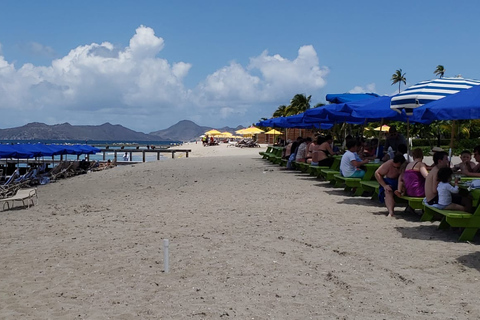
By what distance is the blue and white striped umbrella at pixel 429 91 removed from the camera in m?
7.89

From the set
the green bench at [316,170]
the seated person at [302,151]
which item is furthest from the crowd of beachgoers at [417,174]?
the seated person at [302,151]

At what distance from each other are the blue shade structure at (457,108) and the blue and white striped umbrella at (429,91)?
4.38 feet

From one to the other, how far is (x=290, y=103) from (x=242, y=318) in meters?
71.3

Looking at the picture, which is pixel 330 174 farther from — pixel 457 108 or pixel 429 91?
pixel 457 108

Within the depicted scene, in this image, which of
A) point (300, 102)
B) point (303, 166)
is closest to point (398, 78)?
point (300, 102)

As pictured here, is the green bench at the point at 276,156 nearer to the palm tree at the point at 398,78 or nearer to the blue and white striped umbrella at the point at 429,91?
the blue and white striped umbrella at the point at 429,91

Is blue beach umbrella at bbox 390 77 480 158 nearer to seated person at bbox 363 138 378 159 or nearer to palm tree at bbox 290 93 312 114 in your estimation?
seated person at bbox 363 138 378 159

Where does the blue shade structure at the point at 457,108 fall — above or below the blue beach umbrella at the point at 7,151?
above

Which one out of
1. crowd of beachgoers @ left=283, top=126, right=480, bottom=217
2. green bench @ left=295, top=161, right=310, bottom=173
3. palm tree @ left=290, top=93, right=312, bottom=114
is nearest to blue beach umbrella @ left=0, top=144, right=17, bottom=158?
A: green bench @ left=295, top=161, right=310, bottom=173

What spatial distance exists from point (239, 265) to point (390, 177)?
3.80m

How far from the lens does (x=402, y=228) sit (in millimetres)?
7191

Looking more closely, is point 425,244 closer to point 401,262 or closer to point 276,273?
point 401,262

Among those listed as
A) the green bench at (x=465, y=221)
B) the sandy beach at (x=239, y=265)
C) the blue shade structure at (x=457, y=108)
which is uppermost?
the blue shade structure at (x=457, y=108)

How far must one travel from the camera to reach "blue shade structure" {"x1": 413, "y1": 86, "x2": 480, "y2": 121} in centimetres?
600
